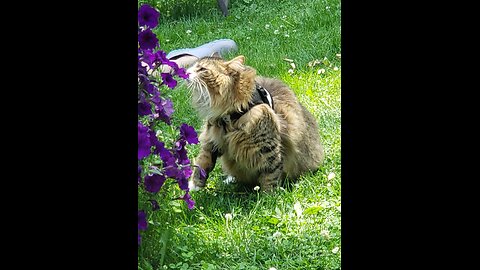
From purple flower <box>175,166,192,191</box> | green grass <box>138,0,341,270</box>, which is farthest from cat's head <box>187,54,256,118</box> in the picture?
purple flower <box>175,166,192,191</box>

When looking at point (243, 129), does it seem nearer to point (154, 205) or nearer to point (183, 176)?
point (183, 176)

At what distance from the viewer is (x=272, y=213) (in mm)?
3793

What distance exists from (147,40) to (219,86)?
139 cm

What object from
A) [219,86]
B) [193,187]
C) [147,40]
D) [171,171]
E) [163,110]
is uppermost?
→ [147,40]

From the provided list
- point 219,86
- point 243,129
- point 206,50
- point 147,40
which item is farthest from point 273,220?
point 206,50

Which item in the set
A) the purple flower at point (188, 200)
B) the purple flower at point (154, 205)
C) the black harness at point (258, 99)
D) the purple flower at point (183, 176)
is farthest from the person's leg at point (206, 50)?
the purple flower at point (154, 205)

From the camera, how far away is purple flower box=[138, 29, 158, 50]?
2645 millimetres

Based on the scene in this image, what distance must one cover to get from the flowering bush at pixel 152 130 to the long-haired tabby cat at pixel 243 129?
980 mm

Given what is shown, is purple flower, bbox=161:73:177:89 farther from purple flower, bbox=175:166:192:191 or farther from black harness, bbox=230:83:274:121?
black harness, bbox=230:83:274:121

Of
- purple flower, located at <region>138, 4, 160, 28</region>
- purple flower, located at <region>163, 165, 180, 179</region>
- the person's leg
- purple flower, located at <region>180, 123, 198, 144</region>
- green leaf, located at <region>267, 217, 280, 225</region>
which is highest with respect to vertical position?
purple flower, located at <region>138, 4, 160, 28</region>

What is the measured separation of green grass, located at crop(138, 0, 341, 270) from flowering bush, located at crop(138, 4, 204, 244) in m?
0.17
